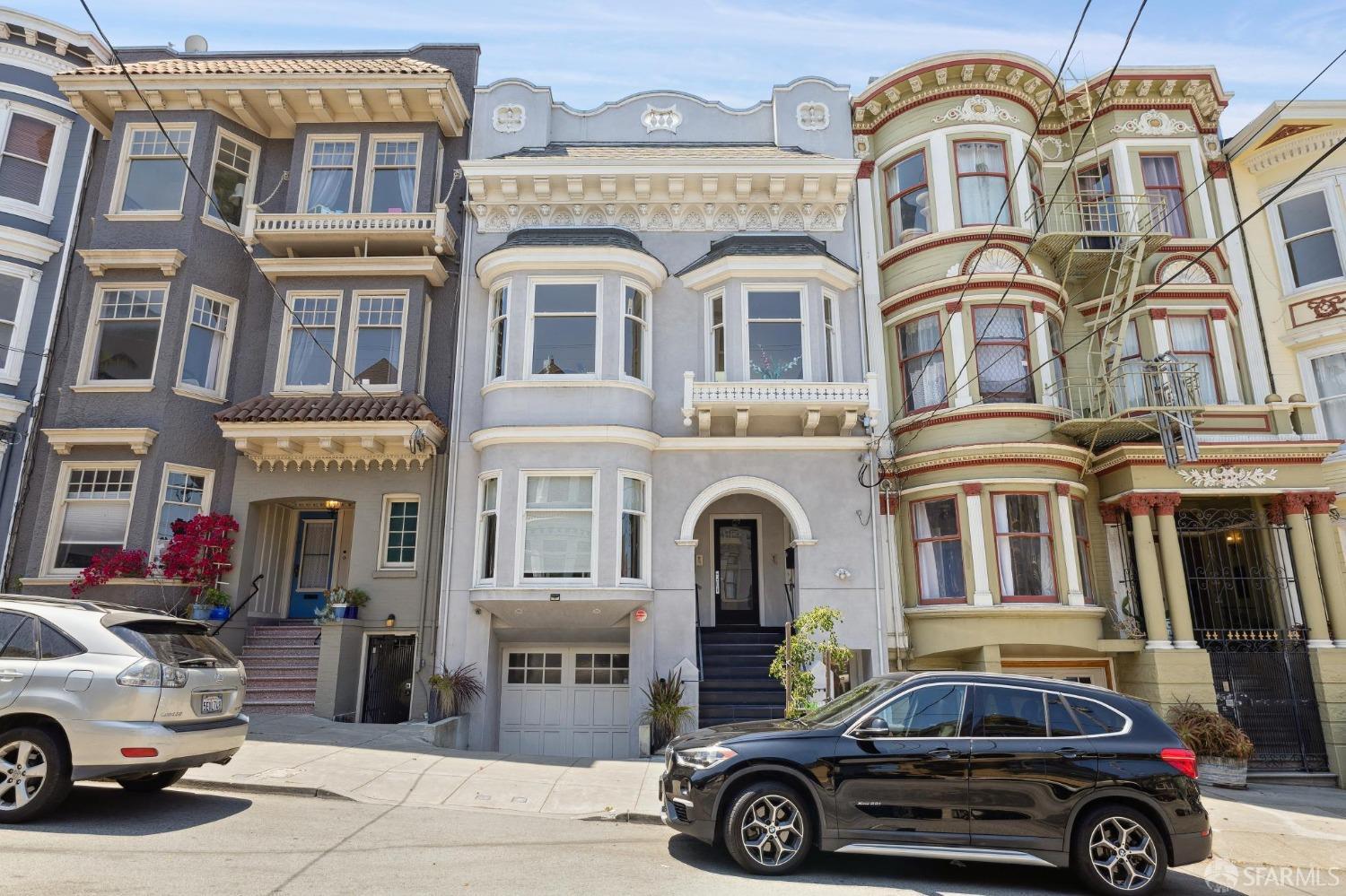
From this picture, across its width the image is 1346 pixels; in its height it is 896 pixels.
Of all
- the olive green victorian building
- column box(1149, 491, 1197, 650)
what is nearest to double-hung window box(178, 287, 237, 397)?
the olive green victorian building

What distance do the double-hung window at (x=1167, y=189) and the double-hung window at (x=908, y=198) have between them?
485 cm

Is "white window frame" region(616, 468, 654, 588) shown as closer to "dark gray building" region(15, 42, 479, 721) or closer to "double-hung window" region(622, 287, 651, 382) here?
"double-hung window" region(622, 287, 651, 382)

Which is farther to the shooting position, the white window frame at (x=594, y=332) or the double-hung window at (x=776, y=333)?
the double-hung window at (x=776, y=333)

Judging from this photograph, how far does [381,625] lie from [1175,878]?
12613 mm

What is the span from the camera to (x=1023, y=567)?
47.2 feet

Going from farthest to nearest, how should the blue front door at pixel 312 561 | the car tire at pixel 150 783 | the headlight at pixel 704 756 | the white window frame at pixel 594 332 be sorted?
the blue front door at pixel 312 561 < the white window frame at pixel 594 332 < the car tire at pixel 150 783 < the headlight at pixel 704 756

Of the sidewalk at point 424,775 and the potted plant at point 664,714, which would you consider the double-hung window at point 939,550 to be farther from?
the sidewalk at point 424,775

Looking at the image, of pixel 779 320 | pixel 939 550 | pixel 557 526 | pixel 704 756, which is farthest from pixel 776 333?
pixel 704 756

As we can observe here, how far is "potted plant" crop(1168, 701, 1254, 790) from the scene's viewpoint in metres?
12.5

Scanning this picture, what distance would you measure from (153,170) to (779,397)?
537 inches

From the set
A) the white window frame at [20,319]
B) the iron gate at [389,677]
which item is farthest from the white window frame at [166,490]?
the iron gate at [389,677]

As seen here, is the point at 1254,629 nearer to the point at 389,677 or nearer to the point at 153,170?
the point at 389,677

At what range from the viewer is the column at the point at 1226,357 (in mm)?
16047

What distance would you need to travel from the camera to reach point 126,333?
51.4 ft
